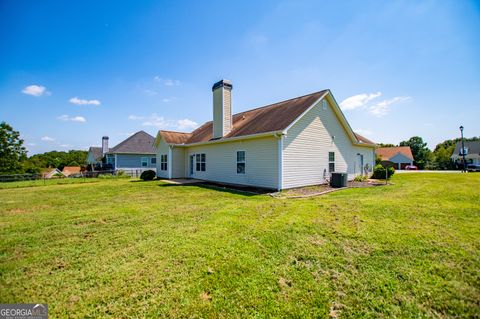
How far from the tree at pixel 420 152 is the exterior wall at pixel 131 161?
175 ft

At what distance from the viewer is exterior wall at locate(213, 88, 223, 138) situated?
14846 mm

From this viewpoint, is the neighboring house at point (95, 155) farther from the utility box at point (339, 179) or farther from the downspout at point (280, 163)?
the utility box at point (339, 179)

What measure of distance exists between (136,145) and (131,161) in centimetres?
242

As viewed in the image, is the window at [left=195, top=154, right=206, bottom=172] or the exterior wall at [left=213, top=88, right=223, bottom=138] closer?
the exterior wall at [left=213, top=88, right=223, bottom=138]

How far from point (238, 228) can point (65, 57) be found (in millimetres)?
13899

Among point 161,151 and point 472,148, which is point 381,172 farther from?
point 472,148

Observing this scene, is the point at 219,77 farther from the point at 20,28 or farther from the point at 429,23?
the point at 429,23

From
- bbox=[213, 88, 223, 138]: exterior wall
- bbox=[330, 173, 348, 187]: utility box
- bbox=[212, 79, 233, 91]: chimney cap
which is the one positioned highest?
bbox=[212, 79, 233, 91]: chimney cap

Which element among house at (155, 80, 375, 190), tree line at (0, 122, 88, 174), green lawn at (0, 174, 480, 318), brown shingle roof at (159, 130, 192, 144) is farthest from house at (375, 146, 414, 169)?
tree line at (0, 122, 88, 174)

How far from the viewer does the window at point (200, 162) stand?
16.5 m

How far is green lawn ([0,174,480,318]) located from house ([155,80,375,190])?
17.5ft

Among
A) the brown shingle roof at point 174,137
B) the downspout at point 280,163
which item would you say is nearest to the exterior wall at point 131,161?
the brown shingle roof at point 174,137

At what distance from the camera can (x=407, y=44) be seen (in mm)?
10648

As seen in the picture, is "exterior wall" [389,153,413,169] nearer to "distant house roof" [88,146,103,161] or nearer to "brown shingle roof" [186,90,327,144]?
"brown shingle roof" [186,90,327,144]
